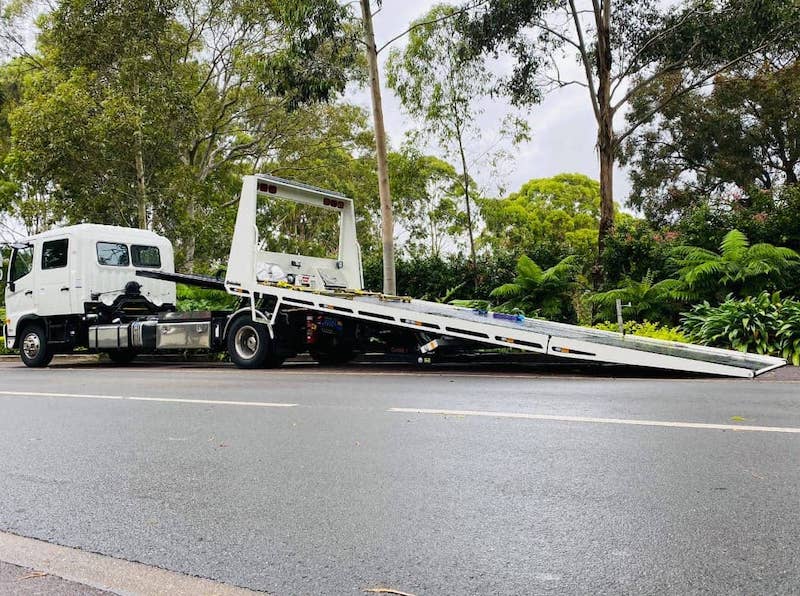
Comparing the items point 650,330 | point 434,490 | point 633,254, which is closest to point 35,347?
point 650,330

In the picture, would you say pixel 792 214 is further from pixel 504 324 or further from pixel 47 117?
pixel 47 117

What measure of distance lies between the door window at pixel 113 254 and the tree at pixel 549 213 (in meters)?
23.9

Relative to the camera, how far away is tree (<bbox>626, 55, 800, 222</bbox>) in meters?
26.6

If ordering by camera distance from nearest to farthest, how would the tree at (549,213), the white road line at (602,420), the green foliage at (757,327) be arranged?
the white road line at (602,420) → the green foliage at (757,327) → the tree at (549,213)

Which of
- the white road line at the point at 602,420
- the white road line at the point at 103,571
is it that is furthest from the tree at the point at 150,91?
the white road line at the point at 103,571

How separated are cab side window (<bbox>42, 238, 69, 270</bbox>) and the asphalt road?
7.67 m

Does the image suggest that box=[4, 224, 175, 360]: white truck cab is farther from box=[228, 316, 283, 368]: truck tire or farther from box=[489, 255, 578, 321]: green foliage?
box=[489, 255, 578, 321]: green foliage

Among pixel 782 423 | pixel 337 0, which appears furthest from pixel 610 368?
pixel 337 0

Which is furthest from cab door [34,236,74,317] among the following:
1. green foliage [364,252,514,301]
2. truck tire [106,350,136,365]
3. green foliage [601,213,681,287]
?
green foliage [601,213,681,287]

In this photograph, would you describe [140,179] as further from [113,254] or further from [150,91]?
[113,254]

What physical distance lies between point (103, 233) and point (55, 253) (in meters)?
1.05

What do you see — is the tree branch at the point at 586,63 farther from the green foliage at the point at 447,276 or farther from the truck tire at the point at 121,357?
the truck tire at the point at 121,357

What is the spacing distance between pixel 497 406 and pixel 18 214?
1054 inches

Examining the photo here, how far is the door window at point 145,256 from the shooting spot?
1505 centimetres
